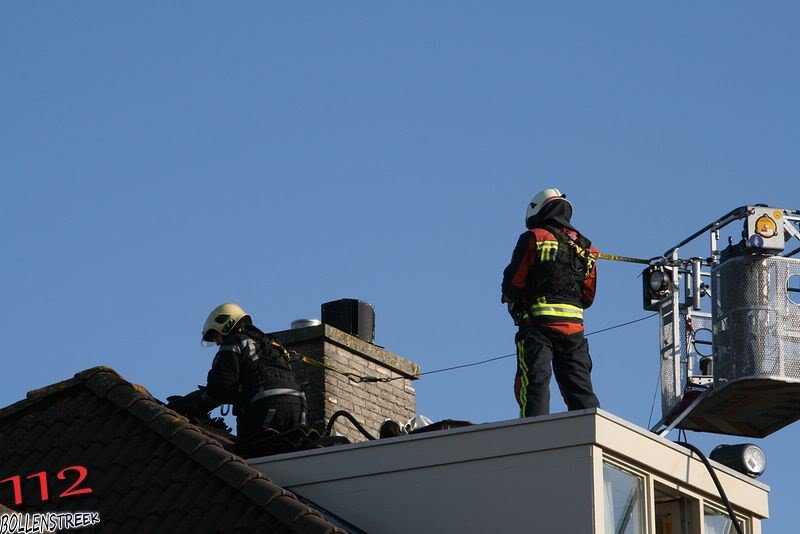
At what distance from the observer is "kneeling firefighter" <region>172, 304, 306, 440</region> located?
14477mm

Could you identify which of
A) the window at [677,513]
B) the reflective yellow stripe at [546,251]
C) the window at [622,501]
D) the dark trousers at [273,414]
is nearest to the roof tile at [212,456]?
the dark trousers at [273,414]

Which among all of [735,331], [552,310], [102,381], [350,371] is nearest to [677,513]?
[552,310]

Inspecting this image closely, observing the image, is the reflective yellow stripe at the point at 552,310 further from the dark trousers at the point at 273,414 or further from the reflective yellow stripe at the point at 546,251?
the dark trousers at the point at 273,414

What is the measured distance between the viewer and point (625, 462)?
12.1 meters

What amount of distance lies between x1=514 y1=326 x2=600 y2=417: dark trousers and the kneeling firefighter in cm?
183

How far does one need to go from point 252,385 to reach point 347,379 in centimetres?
263

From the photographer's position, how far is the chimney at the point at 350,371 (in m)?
16.9

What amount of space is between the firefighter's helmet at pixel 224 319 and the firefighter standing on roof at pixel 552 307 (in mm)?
2302

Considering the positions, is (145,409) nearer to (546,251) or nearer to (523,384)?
(523,384)

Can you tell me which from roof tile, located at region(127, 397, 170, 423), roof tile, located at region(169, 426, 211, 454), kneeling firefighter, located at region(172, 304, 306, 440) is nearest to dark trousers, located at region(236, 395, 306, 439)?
kneeling firefighter, located at region(172, 304, 306, 440)

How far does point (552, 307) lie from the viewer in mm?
13883

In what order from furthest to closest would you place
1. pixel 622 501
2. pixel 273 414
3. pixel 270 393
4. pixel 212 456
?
pixel 270 393, pixel 273 414, pixel 212 456, pixel 622 501

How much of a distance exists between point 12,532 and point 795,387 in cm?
956

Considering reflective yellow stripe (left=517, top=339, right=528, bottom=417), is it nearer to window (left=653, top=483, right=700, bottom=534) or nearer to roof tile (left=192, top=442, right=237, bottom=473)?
window (left=653, top=483, right=700, bottom=534)
